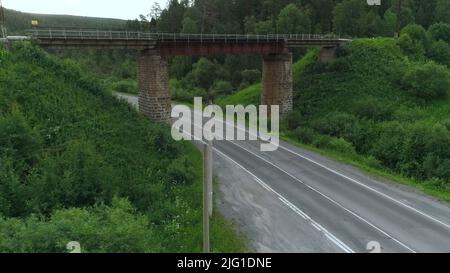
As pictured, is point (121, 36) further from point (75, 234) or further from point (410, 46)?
point (410, 46)

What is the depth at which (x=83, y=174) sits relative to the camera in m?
22.2

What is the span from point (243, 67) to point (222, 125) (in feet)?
130

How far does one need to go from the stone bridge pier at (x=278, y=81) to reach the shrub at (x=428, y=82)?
51.5ft

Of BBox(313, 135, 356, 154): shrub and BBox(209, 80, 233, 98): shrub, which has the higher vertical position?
BBox(209, 80, 233, 98): shrub

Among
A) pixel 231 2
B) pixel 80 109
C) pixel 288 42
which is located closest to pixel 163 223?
pixel 80 109

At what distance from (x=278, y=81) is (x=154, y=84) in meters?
18.2

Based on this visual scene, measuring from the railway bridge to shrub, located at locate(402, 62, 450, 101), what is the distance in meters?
13.3

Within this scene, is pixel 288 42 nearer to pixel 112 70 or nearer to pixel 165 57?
pixel 165 57

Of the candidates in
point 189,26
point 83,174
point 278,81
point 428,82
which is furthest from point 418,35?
point 83,174

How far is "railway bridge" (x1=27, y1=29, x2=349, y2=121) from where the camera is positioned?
3866cm

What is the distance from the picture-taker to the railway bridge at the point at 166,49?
3866cm

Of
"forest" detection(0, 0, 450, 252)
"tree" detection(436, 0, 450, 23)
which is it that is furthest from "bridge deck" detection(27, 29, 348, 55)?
"tree" detection(436, 0, 450, 23)

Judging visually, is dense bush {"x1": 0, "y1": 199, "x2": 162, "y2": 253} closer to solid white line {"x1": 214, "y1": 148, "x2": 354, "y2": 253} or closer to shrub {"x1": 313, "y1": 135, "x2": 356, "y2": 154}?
solid white line {"x1": 214, "y1": 148, "x2": 354, "y2": 253}

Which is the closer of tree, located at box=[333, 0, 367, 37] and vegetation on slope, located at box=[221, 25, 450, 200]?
vegetation on slope, located at box=[221, 25, 450, 200]
